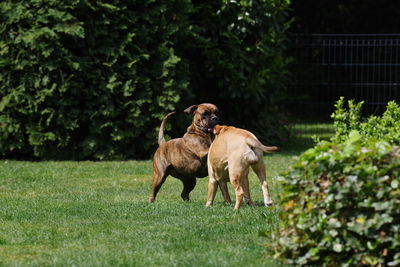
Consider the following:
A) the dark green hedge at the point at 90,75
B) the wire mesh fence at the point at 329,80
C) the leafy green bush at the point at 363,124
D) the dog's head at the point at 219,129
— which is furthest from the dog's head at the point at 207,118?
the wire mesh fence at the point at 329,80

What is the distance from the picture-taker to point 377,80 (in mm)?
20562

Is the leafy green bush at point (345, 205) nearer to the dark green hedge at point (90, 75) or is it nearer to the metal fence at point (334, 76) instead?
the dark green hedge at point (90, 75)

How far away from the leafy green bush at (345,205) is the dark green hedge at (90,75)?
8.06 meters

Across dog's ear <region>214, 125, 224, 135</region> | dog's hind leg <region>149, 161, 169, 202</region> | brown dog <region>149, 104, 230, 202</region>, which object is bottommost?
dog's hind leg <region>149, 161, 169, 202</region>

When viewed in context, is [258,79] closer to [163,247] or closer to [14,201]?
[14,201]

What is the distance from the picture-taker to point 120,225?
7.41m

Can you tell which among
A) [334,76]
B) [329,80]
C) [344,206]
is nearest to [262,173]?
[344,206]

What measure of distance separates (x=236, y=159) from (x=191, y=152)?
105 cm

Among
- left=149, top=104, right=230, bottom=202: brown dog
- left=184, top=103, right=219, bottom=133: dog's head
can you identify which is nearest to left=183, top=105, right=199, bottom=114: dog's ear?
left=149, top=104, right=230, bottom=202: brown dog

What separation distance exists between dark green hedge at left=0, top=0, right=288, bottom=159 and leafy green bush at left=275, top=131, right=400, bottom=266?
26.4 feet

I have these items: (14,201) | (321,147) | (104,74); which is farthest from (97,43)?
(321,147)

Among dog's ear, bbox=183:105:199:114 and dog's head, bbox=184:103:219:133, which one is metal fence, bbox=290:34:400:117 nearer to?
dog's ear, bbox=183:105:199:114

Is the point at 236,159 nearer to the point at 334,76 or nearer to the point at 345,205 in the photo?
the point at 345,205

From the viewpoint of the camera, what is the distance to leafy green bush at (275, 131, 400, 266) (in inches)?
202
